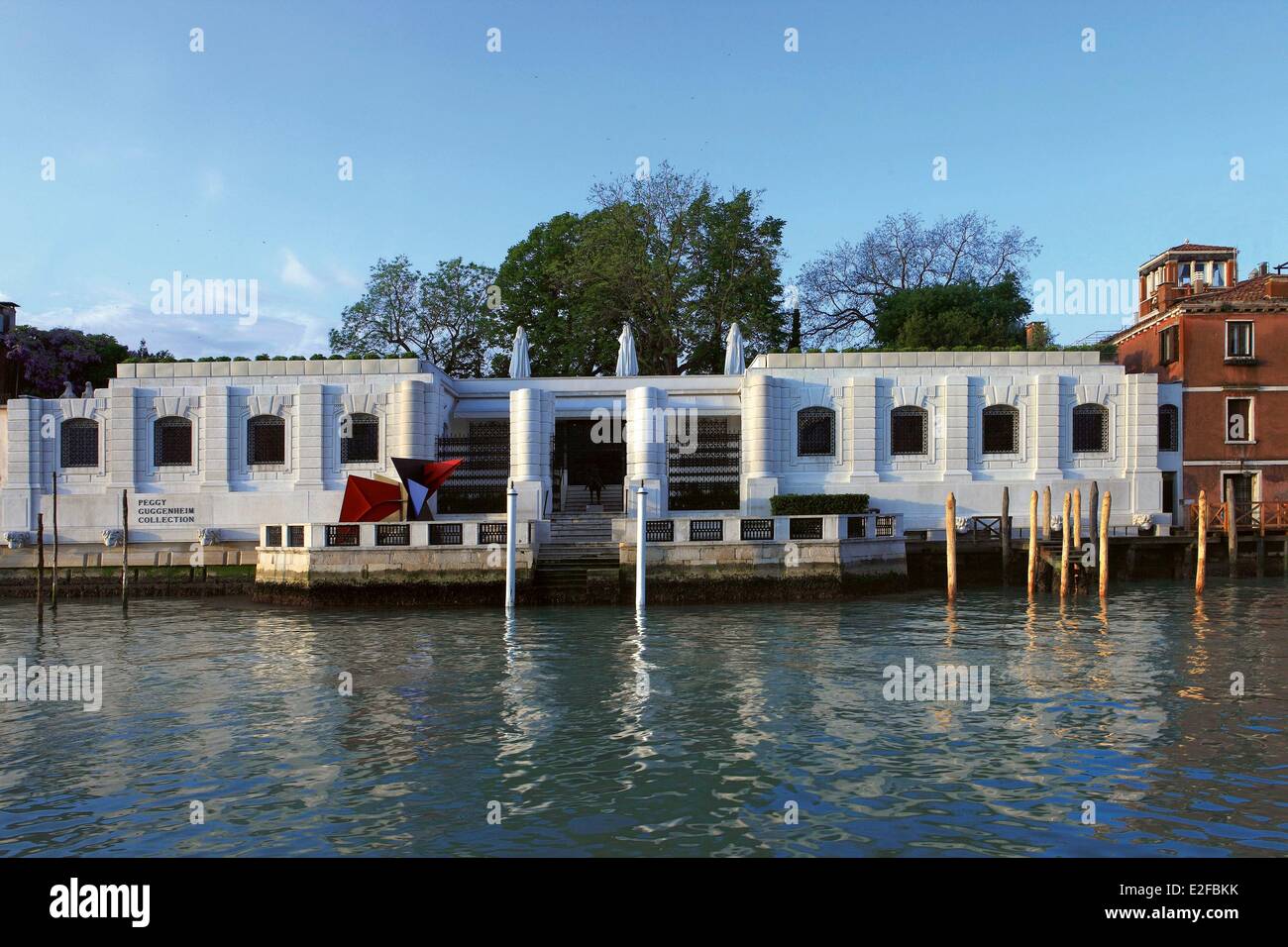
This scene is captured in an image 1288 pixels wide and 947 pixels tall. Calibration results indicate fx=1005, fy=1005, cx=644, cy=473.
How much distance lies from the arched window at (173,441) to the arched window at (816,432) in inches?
772

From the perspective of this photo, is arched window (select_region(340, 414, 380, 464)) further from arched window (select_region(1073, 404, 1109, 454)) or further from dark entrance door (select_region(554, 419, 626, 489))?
arched window (select_region(1073, 404, 1109, 454))

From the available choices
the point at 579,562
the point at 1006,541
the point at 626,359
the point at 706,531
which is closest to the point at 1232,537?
the point at 1006,541

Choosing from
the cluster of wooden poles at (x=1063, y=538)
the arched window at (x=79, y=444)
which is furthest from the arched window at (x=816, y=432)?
the arched window at (x=79, y=444)

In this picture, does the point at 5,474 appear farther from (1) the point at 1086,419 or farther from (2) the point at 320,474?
(1) the point at 1086,419

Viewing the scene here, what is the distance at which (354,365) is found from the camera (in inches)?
1275

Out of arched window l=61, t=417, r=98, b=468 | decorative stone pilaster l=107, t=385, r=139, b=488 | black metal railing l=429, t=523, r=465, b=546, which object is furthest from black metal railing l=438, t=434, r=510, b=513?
arched window l=61, t=417, r=98, b=468

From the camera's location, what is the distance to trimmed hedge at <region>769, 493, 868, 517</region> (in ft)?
97.0

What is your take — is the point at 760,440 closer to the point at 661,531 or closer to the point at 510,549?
the point at 661,531

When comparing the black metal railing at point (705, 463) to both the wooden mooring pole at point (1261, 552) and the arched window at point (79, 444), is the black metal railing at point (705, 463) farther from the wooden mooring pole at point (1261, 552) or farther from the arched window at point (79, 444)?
the arched window at point (79, 444)

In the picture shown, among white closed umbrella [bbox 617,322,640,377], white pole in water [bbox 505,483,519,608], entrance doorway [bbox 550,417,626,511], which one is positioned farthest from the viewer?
white closed umbrella [bbox 617,322,640,377]

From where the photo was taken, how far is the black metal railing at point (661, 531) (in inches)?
999

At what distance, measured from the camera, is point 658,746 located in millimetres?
11156

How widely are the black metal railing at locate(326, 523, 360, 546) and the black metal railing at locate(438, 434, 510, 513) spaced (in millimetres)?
5857

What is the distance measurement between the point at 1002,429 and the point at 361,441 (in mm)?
20660
